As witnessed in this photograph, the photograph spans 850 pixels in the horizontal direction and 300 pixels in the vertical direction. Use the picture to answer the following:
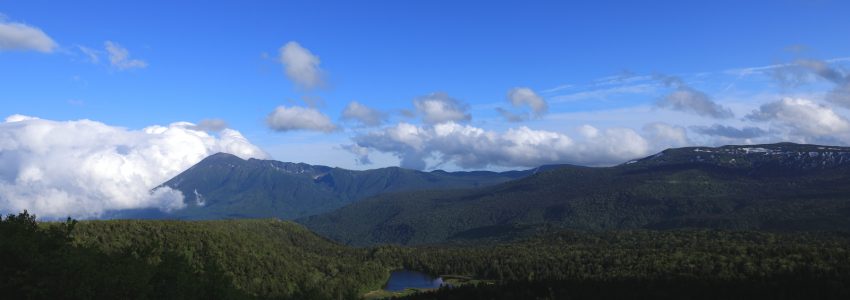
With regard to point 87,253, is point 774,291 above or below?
below

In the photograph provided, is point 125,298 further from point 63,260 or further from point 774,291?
point 774,291

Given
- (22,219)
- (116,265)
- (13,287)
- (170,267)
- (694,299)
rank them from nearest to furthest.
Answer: (13,287), (116,265), (22,219), (170,267), (694,299)

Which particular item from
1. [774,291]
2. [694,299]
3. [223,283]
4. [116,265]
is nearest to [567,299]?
[694,299]

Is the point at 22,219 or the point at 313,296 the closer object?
the point at 22,219

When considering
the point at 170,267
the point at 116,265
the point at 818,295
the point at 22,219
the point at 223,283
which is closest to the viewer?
the point at 116,265

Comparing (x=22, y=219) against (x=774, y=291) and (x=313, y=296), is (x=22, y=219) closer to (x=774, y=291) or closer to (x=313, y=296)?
(x=313, y=296)

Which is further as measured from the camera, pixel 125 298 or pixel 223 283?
pixel 223 283

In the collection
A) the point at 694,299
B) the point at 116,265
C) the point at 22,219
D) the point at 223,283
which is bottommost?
the point at 694,299

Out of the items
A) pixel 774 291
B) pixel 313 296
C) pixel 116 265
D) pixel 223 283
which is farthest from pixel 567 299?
pixel 116 265

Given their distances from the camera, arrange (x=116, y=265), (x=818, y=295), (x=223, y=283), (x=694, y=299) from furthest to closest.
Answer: (x=694, y=299)
(x=818, y=295)
(x=223, y=283)
(x=116, y=265)
